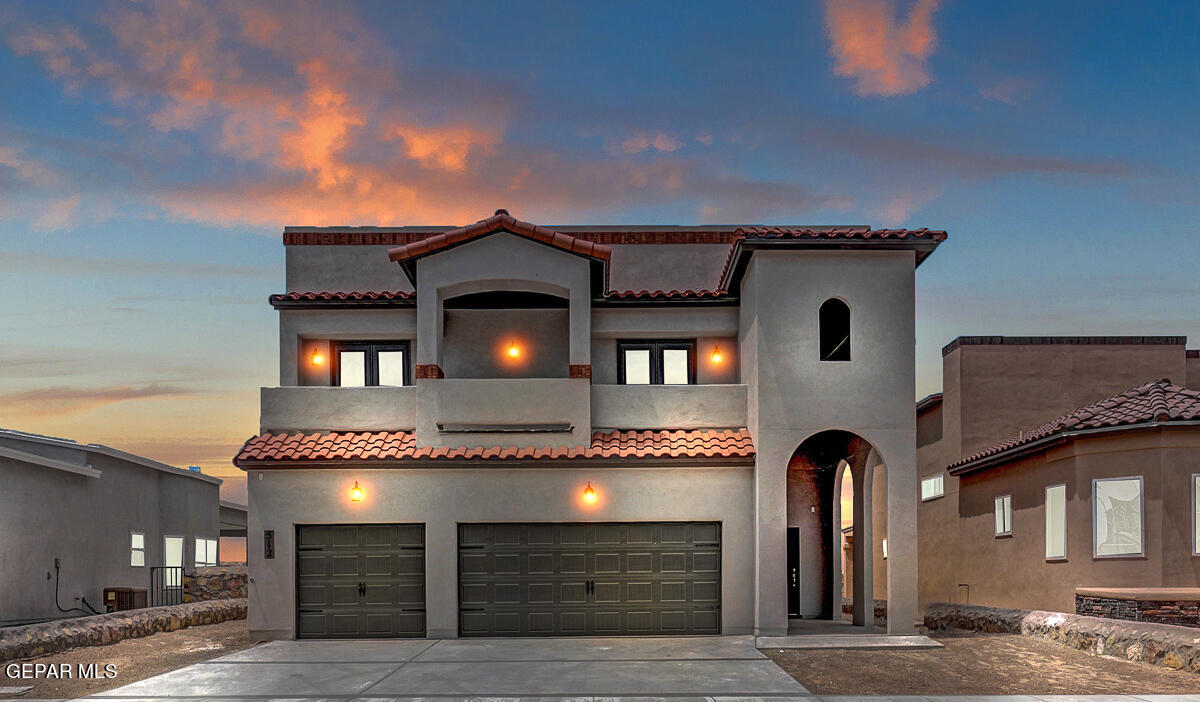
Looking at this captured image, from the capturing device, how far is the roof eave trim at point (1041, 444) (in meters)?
16.9

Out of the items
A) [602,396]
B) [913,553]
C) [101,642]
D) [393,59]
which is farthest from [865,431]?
[101,642]

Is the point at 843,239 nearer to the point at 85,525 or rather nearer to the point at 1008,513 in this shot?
the point at 1008,513

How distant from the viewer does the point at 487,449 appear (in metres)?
18.2

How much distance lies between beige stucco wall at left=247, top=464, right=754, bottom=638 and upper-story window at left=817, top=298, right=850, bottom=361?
3.90m

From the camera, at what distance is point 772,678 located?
1301 centimetres

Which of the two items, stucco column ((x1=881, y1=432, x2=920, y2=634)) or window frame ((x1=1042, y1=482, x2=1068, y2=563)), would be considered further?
window frame ((x1=1042, y1=482, x2=1068, y2=563))

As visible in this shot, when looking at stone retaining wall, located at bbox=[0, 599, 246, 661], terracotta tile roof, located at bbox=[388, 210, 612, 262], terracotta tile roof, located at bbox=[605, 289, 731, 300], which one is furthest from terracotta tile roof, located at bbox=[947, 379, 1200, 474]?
stone retaining wall, located at bbox=[0, 599, 246, 661]

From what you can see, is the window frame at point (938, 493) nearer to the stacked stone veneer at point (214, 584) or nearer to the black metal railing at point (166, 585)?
the stacked stone veneer at point (214, 584)

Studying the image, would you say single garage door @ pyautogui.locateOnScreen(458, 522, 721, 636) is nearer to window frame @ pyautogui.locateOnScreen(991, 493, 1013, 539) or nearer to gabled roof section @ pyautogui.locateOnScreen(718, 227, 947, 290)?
gabled roof section @ pyautogui.locateOnScreen(718, 227, 947, 290)

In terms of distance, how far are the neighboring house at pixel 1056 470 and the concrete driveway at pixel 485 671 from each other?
7137mm

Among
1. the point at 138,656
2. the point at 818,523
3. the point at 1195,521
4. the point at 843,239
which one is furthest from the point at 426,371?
the point at 1195,521

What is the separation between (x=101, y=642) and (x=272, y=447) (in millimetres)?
4789

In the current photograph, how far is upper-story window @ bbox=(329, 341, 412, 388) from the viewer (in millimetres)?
20188

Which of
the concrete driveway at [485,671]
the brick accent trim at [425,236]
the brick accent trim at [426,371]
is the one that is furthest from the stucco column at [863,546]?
the brick accent trim at [426,371]
